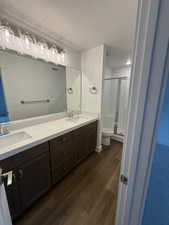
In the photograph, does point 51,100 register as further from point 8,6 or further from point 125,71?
point 125,71

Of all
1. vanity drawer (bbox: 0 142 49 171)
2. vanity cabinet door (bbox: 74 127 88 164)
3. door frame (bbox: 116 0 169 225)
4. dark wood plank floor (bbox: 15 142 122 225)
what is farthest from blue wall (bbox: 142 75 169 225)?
vanity cabinet door (bbox: 74 127 88 164)

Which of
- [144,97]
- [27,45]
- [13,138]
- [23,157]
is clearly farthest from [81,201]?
[27,45]

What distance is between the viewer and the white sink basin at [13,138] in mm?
1247

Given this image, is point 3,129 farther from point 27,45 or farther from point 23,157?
point 27,45

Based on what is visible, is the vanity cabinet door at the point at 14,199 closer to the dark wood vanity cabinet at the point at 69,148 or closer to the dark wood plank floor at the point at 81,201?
the dark wood plank floor at the point at 81,201

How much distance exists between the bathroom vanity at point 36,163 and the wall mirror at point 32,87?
49 cm

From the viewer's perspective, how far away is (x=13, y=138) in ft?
4.36

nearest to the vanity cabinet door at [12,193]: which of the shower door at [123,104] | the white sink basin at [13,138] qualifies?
the white sink basin at [13,138]

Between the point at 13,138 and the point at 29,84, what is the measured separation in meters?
0.87

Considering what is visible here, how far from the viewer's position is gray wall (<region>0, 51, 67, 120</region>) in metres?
1.45

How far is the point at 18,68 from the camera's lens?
5.02ft

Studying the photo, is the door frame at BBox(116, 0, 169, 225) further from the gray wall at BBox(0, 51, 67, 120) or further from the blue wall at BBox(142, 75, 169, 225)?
the gray wall at BBox(0, 51, 67, 120)

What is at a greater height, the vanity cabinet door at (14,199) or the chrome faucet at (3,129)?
the chrome faucet at (3,129)

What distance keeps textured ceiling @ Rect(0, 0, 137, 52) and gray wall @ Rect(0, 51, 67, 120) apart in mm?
522
